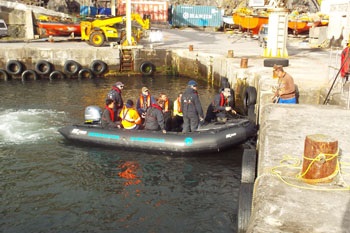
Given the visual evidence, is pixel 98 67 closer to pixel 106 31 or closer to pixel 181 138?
pixel 106 31

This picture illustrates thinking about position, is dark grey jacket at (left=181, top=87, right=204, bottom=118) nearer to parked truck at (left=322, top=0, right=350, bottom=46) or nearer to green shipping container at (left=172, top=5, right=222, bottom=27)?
parked truck at (left=322, top=0, right=350, bottom=46)

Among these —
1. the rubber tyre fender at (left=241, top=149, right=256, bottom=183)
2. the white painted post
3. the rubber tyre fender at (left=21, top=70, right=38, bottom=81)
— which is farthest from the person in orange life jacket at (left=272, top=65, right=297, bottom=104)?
the rubber tyre fender at (left=21, top=70, right=38, bottom=81)

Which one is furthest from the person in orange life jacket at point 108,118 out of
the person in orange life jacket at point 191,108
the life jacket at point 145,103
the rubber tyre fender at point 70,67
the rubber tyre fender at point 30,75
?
the rubber tyre fender at point 30,75

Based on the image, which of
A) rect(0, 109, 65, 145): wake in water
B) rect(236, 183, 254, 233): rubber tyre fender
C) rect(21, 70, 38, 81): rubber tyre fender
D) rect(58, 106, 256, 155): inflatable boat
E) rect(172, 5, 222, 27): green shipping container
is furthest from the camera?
rect(172, 5, 222, 27): green shipping container

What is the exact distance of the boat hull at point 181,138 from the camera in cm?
1098

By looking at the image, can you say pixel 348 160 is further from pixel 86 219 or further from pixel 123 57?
pixel 123 57

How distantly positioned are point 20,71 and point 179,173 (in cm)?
1726

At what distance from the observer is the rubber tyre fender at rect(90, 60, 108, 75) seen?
24672 mm

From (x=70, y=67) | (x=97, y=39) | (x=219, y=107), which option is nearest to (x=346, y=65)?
(x=219, y=107)

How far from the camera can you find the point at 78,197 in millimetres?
9031

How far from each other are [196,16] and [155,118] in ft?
120

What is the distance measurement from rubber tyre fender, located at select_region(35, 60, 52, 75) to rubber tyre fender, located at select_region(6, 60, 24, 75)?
0.96 metres

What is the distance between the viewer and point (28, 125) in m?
14.1

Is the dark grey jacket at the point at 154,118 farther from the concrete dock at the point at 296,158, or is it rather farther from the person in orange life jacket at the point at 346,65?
the person in orange life jacket at the point at 346,65
